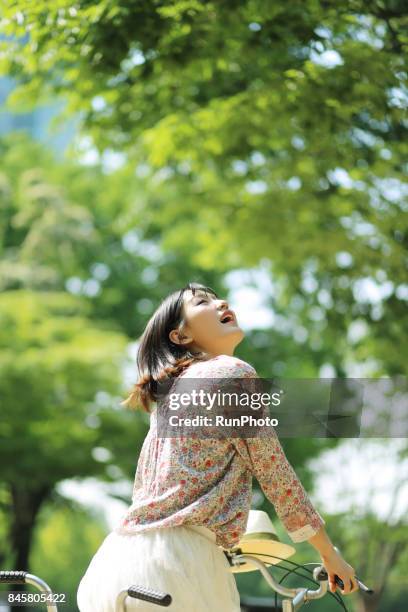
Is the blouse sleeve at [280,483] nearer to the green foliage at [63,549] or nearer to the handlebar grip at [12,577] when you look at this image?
the handlebar grip at [12,577]

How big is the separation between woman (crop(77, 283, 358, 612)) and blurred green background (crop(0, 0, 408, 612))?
272 cm

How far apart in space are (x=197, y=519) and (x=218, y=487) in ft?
0.29

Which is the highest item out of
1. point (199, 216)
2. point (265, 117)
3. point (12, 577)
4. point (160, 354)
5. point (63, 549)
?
point (160, 354)

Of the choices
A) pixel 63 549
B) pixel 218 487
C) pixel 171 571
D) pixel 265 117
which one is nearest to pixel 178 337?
pixel 218 487

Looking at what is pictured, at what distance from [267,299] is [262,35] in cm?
999

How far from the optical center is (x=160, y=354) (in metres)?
2.39

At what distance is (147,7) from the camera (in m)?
4.23

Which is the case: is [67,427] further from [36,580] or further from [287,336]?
[36,580]

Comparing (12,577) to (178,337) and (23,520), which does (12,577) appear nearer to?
(178,337)

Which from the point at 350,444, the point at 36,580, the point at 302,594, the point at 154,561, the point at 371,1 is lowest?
the point at 350,444

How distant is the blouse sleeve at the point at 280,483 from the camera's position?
210 cm

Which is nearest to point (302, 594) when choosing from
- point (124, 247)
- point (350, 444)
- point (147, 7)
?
point (147, 7)

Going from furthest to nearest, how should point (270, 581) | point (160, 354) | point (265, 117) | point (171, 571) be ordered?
point (265, 117)
point (270, 581)
point (160, 354)
point (171, 571)

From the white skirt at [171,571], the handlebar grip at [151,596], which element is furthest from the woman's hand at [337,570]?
the handlebar grip at [151,596]
